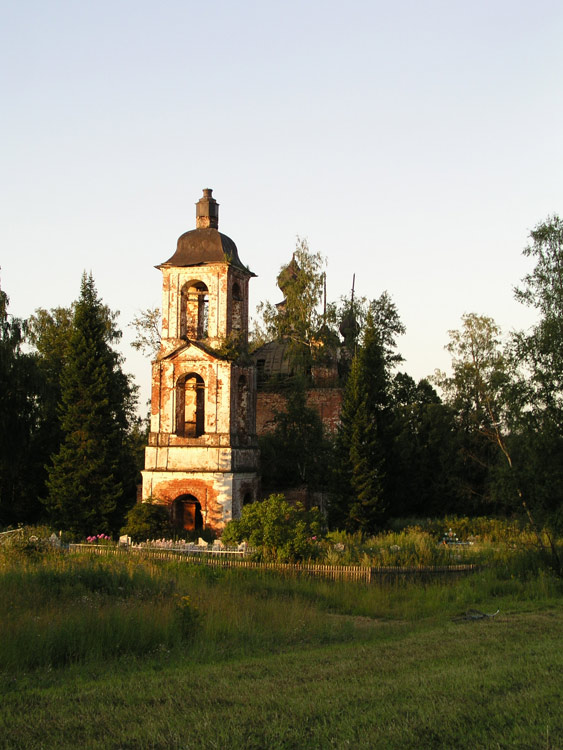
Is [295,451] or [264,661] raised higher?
[295,451]

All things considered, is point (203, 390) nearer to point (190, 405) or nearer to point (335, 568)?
point (190, 405)

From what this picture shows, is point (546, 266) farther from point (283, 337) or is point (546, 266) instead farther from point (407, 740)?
point (407, 740)

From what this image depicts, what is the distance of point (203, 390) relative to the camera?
97.6 ft

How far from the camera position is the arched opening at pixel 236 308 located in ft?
95.9

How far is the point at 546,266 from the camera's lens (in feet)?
87.5

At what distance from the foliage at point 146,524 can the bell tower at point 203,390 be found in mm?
1199

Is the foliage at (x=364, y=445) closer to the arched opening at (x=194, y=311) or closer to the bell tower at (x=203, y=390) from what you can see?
the bell tower at (x=203, y=390)

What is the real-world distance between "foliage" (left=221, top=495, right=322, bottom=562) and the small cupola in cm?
1293


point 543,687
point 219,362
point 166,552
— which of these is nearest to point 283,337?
point 219,362

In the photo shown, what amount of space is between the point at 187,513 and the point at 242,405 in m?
4.30

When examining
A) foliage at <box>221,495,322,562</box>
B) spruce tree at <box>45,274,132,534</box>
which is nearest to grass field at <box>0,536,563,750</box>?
foliage at <box>221,495,322,562</box>

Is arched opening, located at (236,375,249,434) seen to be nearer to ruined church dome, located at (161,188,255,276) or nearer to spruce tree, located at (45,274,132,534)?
ruined church dome, located at (161,188,255,276)

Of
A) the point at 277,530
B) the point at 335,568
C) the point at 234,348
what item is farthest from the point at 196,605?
the point at 234,348

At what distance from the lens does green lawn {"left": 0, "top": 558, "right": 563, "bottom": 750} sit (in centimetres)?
614
